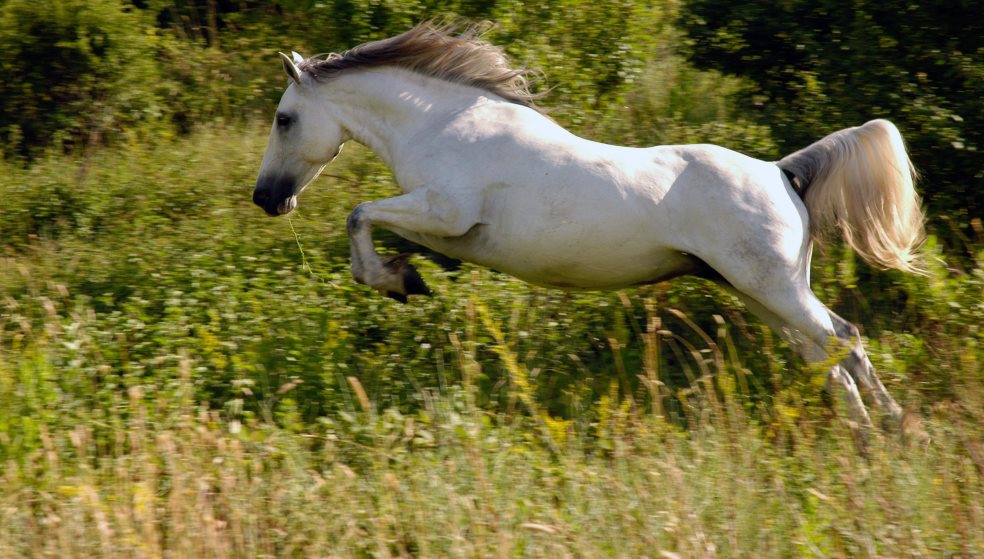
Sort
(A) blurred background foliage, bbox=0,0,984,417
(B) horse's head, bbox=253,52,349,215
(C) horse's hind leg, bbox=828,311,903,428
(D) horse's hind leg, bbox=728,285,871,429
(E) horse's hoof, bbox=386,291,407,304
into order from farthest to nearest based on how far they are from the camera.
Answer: (A) blurred background foliage, bbox=0,0,984,417 < (B) horse's head, bbox=253,52,349,215 < (E) horse's hoof, bbox=386,291,407,304 < (C) horse's hind leg, bbox=828,311,903,428 < (D) horse's hind leg, bbox=728,285,871,429

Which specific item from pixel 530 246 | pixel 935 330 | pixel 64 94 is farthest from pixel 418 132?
pixel 64 94

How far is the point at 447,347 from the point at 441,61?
1.48 m

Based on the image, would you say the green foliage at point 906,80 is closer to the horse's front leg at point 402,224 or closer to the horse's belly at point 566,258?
the horse's belly at point 566,258

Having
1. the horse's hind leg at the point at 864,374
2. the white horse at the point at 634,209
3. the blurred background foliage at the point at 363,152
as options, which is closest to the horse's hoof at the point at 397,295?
the white horse at the point at 634,209

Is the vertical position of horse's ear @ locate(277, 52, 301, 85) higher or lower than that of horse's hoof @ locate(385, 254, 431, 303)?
higher

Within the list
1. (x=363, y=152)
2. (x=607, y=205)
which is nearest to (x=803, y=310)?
→ (x=607, y=205)

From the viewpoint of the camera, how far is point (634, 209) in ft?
17.5

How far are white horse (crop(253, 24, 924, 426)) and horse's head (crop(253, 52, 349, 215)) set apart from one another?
0.18m

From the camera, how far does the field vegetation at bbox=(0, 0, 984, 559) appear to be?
435 cm

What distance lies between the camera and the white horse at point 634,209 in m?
5.36

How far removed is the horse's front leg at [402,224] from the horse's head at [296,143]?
624 millimetres

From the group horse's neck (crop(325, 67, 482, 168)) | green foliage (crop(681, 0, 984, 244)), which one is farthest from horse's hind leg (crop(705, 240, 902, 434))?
green foliage (crop(681, 0, 984, 244))

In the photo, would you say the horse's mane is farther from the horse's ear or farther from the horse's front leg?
the horse's front leg

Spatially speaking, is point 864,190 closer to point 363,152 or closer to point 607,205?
point 607,205
